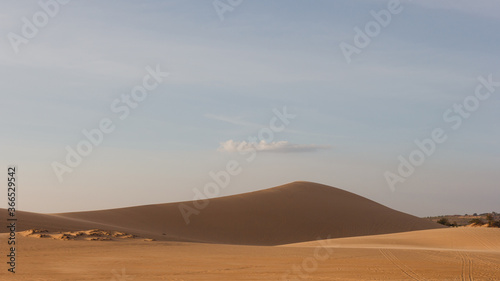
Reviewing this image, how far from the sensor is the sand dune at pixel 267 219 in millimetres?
45875

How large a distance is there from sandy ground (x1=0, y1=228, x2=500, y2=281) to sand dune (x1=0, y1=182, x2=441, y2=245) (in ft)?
67.0

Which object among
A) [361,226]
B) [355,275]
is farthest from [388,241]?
[361,226]

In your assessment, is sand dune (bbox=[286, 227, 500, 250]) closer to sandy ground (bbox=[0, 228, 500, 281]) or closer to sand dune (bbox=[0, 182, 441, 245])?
sandy ground (bbox=[0, 228, 500, 281])

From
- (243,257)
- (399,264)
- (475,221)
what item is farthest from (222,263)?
(475,221)

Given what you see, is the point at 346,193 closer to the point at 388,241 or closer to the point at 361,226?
the point at 361,226

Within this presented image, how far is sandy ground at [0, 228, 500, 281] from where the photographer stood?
557 inches

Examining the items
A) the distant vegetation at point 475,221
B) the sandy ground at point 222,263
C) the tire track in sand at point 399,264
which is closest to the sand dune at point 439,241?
the tire track in sand at point 399,264

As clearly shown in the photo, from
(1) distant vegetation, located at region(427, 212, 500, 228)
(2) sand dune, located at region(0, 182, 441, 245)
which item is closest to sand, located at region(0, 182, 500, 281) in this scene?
(2) sand dune, located at region(0, 182, 441, 245)

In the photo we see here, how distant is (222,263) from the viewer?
16812mm

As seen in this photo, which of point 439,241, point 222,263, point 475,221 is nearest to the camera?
point 222,263

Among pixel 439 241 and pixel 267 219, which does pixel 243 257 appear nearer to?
pixel 439 241

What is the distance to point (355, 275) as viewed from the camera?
562 inches

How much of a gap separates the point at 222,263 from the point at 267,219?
34.5 m

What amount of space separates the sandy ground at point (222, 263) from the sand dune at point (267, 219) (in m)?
20.4
